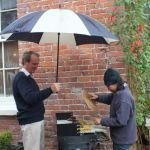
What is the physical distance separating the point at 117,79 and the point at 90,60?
1.62 meters

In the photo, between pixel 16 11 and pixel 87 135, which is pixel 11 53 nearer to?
pixel 16 11

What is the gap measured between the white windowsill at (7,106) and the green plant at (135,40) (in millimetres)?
2358

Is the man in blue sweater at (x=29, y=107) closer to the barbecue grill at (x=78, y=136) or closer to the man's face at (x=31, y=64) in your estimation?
the man's face at (x=31, y=64)

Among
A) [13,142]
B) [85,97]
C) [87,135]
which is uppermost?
[85,97]

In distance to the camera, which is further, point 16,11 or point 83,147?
point 16,11

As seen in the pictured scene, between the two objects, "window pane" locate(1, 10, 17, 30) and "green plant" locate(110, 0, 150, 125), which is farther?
"window pane" locate(1, 10, 17, 30)

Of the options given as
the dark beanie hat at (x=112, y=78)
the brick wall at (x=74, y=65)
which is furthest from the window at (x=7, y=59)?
the dark beanie hat at (x=112, y=78)

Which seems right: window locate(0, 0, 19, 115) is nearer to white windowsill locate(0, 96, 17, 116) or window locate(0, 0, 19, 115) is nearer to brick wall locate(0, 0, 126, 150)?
white windowsill locate(0, 96, 17, 116)

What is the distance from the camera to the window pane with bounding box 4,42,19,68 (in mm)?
8445

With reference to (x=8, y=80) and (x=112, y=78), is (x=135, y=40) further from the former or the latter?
(x=8, y=80)

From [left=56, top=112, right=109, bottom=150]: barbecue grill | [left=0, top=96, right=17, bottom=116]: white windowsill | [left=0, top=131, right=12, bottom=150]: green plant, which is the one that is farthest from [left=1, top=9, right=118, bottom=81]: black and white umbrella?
[left=0, top=131, right=12, bottom=150]: green plant

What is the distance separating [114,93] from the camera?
5738mm

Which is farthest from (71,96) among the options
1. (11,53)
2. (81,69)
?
(11,53)

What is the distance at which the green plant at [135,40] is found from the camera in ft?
21.3
